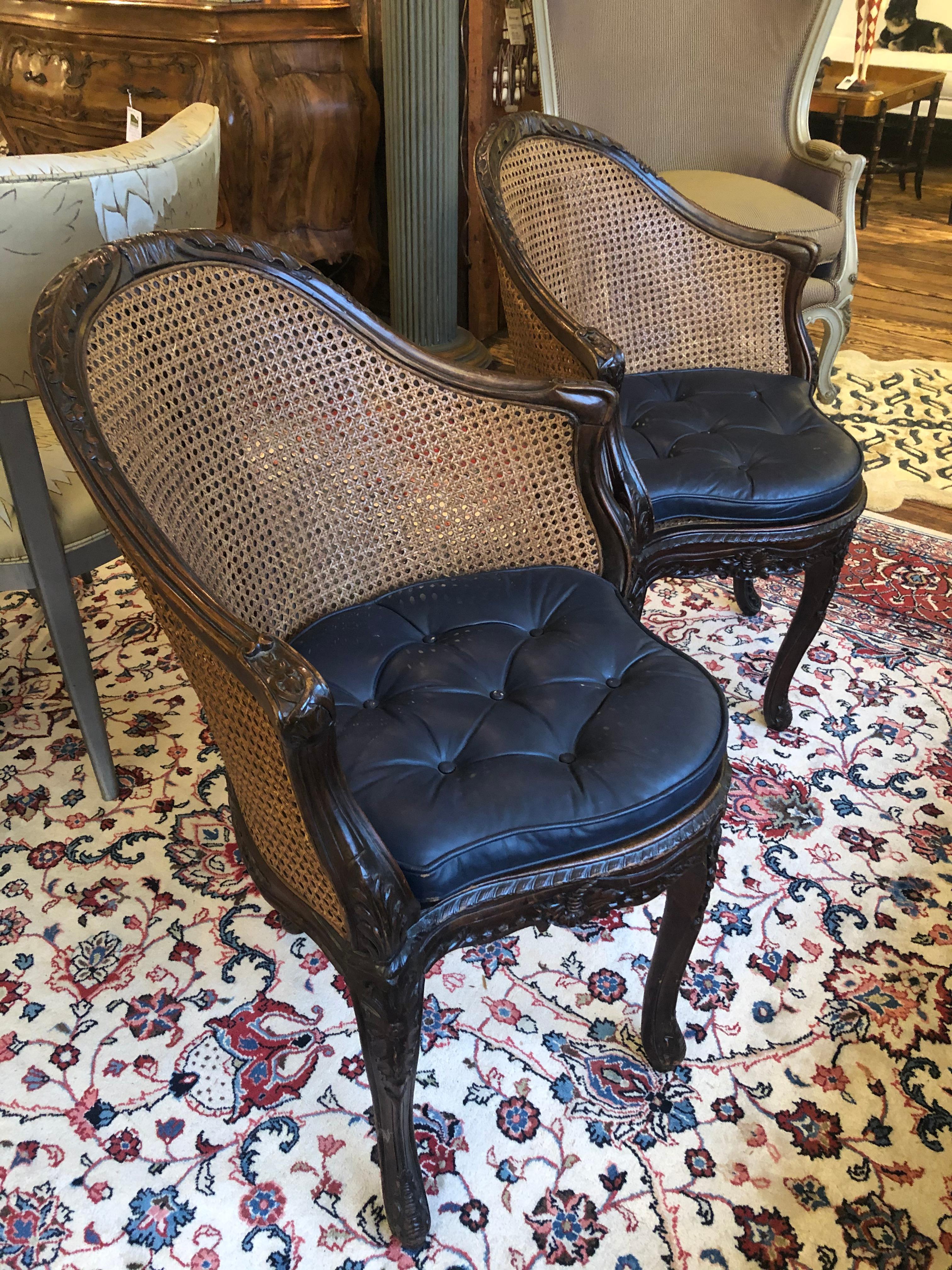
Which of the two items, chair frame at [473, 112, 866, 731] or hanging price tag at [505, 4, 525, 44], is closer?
chair frame at [473, 112, 866, 731]

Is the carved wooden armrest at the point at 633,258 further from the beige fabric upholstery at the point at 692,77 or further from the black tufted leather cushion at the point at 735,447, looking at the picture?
the beige fabric upholstery at the point at 692,77

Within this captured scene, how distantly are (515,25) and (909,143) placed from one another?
3.29m

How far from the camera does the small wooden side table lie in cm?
445

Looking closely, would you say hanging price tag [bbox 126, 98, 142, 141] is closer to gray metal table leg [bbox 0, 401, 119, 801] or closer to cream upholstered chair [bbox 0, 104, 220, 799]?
cream upholstered chair [bbox 0, 104, 220, 799]

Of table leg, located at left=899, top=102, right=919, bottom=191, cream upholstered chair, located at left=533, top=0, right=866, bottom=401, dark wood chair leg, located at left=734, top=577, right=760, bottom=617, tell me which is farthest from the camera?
table leg, located at left=899, top=102, right=919, bottom=191

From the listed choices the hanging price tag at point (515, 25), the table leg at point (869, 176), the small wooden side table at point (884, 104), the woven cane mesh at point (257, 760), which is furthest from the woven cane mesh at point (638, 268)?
the table leg at point (869, 176)

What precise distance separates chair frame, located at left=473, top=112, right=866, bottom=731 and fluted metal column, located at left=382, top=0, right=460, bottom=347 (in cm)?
81

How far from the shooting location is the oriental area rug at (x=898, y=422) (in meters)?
2.76

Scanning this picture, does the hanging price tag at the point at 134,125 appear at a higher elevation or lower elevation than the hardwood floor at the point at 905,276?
higher

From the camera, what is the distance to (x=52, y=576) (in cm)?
160

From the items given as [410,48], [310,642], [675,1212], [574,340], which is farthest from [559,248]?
[675,1212]

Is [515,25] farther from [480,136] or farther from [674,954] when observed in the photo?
[674,954]

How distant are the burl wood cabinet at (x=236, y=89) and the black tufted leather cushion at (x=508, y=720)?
2.02 m

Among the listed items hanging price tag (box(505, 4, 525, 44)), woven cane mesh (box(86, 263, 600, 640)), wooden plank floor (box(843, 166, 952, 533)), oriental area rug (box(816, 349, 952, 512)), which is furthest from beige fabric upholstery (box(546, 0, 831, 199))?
woven cane mesh (box(86, 263, 600, 640))
